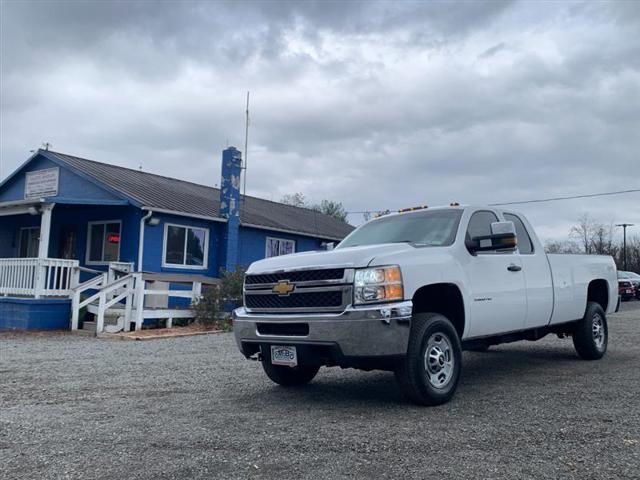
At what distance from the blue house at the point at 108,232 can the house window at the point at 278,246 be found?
4 cm

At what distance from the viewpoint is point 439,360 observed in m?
5.44

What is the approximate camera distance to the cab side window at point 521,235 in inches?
281

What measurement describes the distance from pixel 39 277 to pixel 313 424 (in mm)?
11134

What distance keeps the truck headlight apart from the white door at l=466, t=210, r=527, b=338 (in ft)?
3.73

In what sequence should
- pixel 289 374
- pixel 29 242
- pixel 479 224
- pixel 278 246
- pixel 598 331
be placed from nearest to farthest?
pixel 289 374
pixel 479 224
pixel 598 331
pixel 29 242
pixel 278 246

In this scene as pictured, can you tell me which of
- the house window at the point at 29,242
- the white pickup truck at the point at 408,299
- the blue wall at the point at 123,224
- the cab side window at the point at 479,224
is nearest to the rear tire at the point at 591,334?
the white pickup truck at the point at 408,299

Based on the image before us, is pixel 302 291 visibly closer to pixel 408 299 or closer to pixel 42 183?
pixel 408 299

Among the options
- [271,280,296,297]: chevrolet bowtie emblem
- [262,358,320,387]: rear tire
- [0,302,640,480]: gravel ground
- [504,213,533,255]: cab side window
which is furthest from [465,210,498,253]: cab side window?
[262,358,320,387]: rear tire

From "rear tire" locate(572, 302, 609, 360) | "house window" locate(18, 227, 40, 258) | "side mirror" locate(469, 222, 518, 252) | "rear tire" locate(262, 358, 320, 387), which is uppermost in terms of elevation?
"house window" locate(18, 227, 40, 258)

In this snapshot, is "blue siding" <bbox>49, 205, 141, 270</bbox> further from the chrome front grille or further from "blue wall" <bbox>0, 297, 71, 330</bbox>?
the chrome front grille

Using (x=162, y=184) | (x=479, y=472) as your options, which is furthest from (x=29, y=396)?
(x=162, y=184)

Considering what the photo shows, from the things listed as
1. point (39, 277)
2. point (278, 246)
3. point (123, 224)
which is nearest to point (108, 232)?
point (123, 224)

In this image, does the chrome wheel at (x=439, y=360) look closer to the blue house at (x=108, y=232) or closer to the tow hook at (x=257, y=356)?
the tow hook at (x=257, y=356)

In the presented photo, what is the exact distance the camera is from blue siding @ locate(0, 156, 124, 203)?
16922 millimetres
